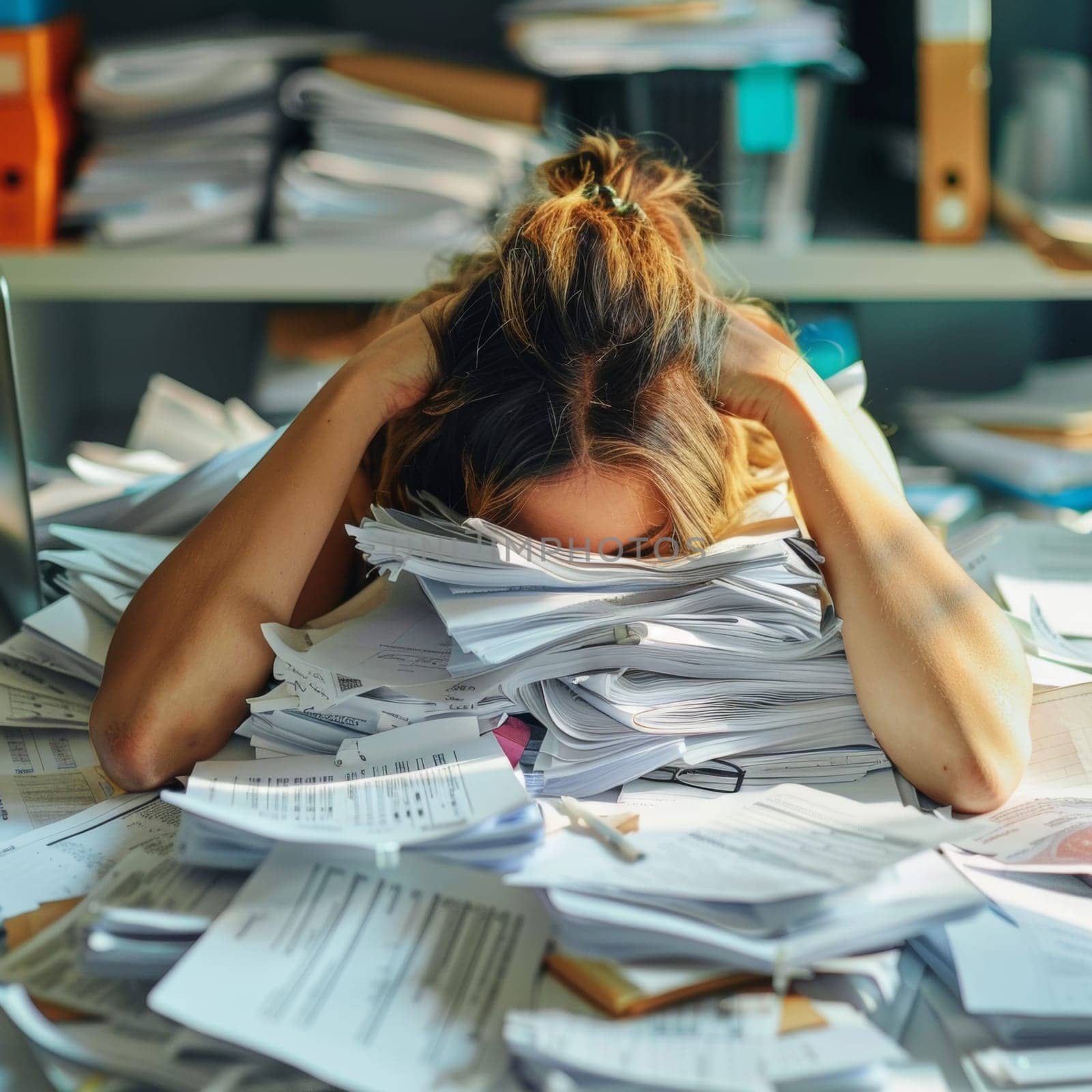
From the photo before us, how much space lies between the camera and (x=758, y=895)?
55 centimetres

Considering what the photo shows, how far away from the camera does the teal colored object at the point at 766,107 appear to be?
64.5 inches

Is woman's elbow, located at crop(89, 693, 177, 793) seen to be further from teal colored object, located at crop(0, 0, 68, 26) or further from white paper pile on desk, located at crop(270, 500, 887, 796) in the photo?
teal colored object, located at crop(0, 0, 68, 26)

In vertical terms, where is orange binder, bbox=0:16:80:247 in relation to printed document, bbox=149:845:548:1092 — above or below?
above

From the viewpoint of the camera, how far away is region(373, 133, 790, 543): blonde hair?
765 mm

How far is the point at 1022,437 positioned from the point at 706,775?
1.14 m

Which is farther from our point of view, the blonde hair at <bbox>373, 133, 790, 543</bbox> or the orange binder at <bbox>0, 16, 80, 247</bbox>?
the orange binder at <bbox>0, 16, 80, 247</bbox>

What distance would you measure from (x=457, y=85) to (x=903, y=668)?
125 centimetres

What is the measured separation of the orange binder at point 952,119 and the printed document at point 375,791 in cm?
128

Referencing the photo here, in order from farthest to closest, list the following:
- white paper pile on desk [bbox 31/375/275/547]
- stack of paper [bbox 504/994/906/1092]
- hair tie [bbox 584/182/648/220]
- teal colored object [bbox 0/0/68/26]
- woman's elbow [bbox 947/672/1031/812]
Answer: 1. teal colored object [bbox 0/0/68/26]
2. white paper pile on desk [bbox 31/375/275/547]
3. hair tie [bbox 584/182/648/220]
4. woman's elbow [bbox 947/672/1031/812]
5. stack of paper [bbox 504/994/906/1092]

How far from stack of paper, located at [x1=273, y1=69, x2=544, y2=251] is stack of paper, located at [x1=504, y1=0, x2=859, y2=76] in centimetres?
14

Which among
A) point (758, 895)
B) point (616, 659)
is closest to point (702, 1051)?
point (758, 895)

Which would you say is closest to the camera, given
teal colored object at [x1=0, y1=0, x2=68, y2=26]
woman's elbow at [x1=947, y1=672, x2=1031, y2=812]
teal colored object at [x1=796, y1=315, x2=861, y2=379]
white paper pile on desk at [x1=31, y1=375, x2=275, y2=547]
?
Answer: woman's elbow at [x1=947, y1=672, x2=1031, y2=812]

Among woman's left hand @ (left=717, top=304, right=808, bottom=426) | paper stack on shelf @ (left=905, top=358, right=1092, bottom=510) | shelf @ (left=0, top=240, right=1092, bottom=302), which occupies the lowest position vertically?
paper stack on shelf @ (left=905, top=358, right=1092, bottom=510)

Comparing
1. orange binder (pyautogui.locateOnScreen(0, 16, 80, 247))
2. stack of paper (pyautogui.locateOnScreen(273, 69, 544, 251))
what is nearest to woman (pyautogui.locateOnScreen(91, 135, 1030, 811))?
stack of paper (pyautogui.locateOnScreen(273, 69, 544, 251))
